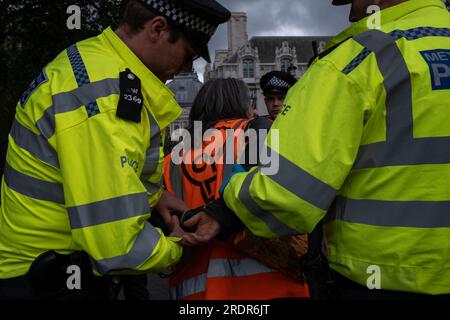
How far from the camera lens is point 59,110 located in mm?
1649

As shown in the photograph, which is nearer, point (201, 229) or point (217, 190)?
point (201, 229)

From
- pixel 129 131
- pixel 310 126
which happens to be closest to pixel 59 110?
pixel 129 131

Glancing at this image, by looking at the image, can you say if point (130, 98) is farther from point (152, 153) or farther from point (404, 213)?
point (404, 213)

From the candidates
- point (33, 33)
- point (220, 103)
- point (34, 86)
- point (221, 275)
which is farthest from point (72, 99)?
point (33, 33)

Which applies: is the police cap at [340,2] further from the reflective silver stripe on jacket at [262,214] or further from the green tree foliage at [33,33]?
the green tree foliage at [33,33]

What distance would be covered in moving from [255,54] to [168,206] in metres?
55.0

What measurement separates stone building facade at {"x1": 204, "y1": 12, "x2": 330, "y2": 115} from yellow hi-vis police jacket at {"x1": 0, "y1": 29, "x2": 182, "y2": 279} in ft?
169

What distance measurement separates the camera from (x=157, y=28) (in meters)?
1.98

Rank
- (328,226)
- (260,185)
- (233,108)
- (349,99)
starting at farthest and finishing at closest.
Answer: (233,108) → (328,226) → (260,185) → (349,99)

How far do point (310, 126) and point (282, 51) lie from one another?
2170 inches

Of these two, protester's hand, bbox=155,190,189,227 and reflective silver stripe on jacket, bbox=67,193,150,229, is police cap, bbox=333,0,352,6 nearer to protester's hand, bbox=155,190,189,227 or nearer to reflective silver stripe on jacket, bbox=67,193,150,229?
protester's hand, bbox=155,190,189,227

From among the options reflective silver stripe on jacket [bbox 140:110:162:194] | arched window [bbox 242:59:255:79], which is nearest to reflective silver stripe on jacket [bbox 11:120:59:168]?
reflective silver stripe on jacket [bbox 140:110:162:194]

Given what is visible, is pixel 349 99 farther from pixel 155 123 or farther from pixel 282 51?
pixel 282 51

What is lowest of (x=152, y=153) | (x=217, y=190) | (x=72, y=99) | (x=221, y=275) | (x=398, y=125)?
(x=221, y=275)
